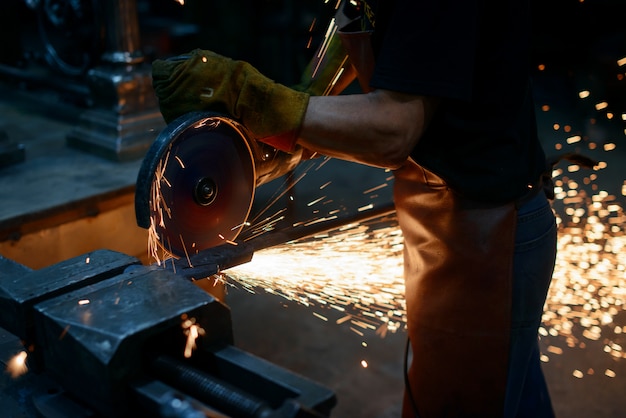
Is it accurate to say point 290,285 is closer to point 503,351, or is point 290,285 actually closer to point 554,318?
point 503,351

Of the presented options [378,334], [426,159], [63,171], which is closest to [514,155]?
[426,159]

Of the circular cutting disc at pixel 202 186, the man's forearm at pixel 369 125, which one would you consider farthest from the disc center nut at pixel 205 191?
the man's forearm at pixel 369 125

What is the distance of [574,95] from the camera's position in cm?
693

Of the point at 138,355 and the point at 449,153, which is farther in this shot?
the point at 449,153

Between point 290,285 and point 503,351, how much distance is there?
32.2 inches

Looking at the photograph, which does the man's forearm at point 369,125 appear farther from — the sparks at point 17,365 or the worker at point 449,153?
the sparks at point 17,365

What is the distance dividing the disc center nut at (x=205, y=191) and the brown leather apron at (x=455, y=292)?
1.68 ft

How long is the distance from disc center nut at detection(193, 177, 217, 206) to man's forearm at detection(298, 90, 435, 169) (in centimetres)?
32

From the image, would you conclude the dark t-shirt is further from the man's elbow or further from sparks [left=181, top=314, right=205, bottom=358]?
sparks [left=181, top=314, right=205, bottom=358]

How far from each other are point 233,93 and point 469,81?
54 centimetres

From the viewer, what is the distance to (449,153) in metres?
1.74

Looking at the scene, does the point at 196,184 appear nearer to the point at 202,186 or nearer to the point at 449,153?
the point at 202,186

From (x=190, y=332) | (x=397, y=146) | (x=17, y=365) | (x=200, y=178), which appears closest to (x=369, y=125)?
(x=397, y=146)

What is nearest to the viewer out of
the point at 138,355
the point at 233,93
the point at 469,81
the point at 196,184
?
→ the point at 138,355
